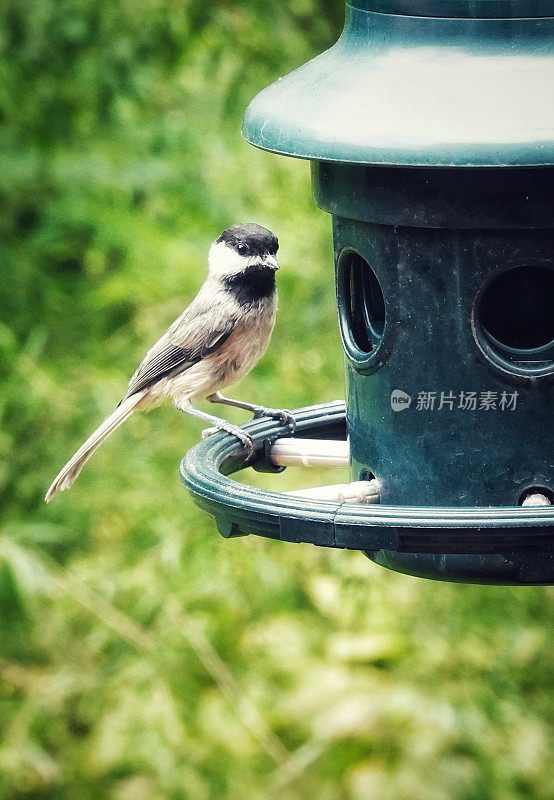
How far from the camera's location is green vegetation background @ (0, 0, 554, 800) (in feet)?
17.2

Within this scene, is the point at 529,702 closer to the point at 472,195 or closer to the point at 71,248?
the point at 71,248

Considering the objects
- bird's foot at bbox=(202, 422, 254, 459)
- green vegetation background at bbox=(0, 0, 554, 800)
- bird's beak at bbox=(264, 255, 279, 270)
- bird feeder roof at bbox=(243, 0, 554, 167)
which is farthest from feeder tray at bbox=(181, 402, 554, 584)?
green vegetation background at bbox=(0, 0, 554, 800)

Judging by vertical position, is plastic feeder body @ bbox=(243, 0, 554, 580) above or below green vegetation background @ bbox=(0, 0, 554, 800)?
above

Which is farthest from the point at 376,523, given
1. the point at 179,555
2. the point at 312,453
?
the point at 179,555

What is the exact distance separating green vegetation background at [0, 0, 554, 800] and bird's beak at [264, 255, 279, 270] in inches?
61.4

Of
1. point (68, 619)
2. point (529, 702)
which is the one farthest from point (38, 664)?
point (529, 702)

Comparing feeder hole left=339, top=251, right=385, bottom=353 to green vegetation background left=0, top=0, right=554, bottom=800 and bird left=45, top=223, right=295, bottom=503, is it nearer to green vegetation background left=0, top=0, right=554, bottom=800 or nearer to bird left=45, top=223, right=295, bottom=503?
bird left=45, top=223, right=295, bottom=503

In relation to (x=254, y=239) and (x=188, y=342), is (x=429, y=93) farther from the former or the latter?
(x=188, y=342)

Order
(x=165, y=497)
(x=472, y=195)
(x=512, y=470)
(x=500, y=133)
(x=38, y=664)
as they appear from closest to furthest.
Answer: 1. (x=500, y=133)
2. (x=472, y=195)
3. (x=512, y=470)
4. (x=165, y=497)
5. (x=38, y=664)

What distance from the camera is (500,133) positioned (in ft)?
8.07

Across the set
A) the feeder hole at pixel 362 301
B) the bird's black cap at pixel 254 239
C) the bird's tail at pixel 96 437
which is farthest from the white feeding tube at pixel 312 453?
the bird's tail at pixel 96 437

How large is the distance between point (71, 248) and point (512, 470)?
3.46 metres

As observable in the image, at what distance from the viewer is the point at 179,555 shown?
530cm

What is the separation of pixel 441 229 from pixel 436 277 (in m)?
0.12
